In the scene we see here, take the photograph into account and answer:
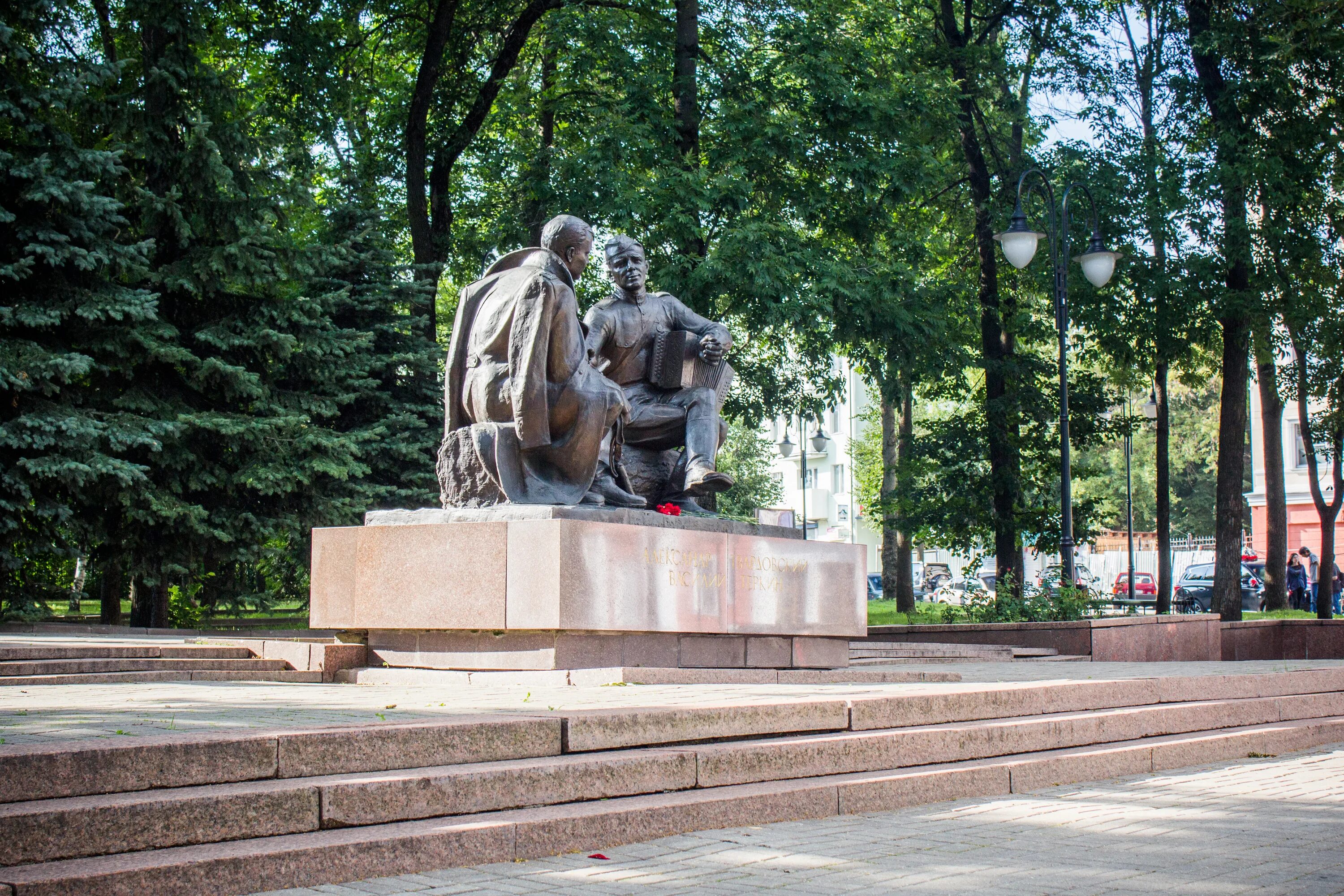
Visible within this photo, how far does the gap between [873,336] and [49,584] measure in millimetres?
12658

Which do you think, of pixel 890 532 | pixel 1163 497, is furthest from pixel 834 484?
pixel 1163 497

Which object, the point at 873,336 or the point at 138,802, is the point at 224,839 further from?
the point at 873,336

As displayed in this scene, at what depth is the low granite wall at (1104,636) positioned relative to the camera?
14812 millimetres

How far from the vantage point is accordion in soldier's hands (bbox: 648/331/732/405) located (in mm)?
10070

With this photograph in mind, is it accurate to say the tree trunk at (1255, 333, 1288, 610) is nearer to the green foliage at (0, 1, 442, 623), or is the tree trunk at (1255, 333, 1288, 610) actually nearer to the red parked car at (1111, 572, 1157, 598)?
the red parked car at (1111, 572, 1157, 598)

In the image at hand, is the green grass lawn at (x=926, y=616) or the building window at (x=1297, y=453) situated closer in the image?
the green grass lawn at (x=926, y=616)

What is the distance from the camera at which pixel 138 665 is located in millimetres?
8922

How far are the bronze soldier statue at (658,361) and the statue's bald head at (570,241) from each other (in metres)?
0.83

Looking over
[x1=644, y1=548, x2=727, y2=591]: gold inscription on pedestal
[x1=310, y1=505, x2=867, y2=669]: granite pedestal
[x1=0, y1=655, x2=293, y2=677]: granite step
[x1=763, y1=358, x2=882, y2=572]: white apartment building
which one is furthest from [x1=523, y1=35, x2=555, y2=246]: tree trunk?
[x1=763, y1=358, x2=882, y2=572]: white apartment building

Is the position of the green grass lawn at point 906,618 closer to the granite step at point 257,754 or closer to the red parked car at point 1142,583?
the granite step at point 257,754

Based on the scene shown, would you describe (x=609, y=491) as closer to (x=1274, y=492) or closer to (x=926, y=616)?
(x=926, y=616)

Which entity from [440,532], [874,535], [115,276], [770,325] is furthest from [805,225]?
[874,535]

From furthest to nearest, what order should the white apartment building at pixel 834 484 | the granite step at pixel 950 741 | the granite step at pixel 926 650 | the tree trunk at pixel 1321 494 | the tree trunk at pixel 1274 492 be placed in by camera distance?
the white apartment building at pixel 834 484
the tree trunk at pixel 1274 492
the tree trunk at pixel 1321 494
the granite step at pixel 926 650
the granite step at pixel 950 741

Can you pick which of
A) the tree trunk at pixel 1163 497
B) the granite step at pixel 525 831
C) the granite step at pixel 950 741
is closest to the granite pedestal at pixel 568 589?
the granite step at pixel 950 741
